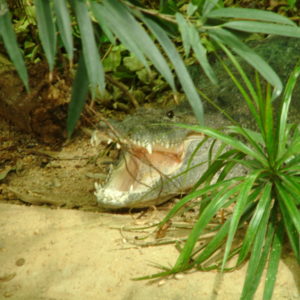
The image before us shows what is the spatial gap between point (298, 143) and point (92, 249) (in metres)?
1.22

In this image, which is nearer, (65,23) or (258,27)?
(65,23)

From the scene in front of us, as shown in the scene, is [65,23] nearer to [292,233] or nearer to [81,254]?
[292,233]

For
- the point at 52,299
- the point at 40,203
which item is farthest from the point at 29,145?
the point at 52,299

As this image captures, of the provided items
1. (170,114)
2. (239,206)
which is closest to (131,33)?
(239,206)

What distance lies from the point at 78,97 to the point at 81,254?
1420 mm

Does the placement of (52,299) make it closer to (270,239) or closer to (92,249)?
(92,249)

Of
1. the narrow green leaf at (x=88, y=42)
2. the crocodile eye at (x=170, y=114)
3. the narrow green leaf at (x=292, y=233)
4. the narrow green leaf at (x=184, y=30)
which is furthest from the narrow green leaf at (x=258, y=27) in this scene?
the crocodile eye at (x=170, y=114)

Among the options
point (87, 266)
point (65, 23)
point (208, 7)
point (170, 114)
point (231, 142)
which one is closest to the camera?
point (65, 23)

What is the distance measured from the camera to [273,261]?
210 cm

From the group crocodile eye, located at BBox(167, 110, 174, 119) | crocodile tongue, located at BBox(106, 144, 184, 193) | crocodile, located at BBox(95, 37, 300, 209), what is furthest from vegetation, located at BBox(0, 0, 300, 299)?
crocodile eye, located at BBox(167, 110, 174, 119)

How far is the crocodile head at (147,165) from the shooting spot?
333 cm

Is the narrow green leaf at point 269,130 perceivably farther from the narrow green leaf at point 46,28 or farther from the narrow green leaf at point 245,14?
the narrow green leaf at point 46,28

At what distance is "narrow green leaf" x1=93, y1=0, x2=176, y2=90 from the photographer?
1.28m

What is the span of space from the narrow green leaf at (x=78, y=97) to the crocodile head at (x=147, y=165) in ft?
6.20
